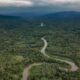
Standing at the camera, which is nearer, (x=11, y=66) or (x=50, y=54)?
(x=11, y=66)

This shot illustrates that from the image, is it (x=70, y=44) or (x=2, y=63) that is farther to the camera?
(x=70, y=44)

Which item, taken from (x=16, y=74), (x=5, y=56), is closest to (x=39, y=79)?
(x=16, y=74)

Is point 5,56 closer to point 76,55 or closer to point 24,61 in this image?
point 24,61

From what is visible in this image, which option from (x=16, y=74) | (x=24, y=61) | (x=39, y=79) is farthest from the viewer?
(x=24, y=61)

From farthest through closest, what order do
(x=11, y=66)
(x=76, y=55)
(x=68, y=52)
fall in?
1. (x=68, y=52)
2. (x=76, y=55)
3. (x=11, y=66)

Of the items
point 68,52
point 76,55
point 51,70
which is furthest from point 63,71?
point 68,52

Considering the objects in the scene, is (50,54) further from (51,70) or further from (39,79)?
(39,79)

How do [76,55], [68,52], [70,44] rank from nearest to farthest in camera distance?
[76,55] < [68,52] < [70,44]

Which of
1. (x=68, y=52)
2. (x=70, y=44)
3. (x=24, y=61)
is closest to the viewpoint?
(x=24, y=61)
